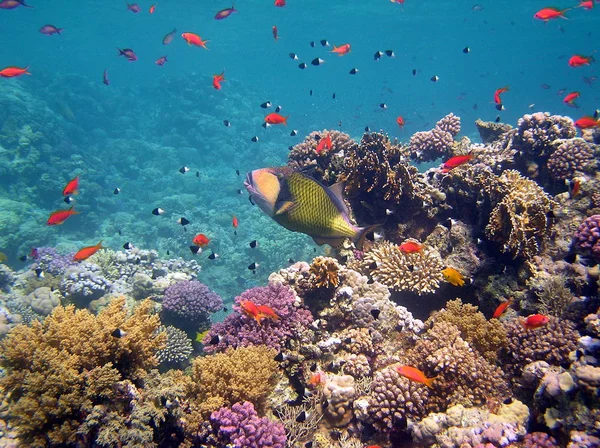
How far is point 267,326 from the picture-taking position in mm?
4984

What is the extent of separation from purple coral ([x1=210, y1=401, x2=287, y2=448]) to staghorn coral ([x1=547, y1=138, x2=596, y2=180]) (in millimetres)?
6767

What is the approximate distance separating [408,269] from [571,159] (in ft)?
13.0

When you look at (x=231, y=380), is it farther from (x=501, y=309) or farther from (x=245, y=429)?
(x=501, y=309)

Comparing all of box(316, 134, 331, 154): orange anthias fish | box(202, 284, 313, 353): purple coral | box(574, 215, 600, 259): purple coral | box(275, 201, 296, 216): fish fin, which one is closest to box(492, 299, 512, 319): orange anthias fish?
box(574, 215, 600, 259): purple coral

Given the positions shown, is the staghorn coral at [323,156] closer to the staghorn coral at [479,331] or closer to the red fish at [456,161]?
the red fish at [456,161]

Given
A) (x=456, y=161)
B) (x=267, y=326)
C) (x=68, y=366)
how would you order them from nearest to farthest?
(x=68, y=366)
(x=267, y=326)
(x=456, y=161)

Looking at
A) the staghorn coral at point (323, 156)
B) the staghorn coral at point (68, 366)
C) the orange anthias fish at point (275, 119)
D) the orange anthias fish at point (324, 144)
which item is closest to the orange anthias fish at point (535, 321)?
the staghorn coral at point (323, 156)

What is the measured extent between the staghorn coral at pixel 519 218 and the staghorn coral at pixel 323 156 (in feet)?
9.22

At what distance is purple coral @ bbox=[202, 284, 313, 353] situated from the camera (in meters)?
4.83

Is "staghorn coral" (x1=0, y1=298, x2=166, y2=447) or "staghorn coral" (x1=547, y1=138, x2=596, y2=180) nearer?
"staghorn coral" (x1=0, y1=298, x2=166, y2=447)

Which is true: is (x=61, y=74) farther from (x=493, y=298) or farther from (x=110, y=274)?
(x=493, y=298)

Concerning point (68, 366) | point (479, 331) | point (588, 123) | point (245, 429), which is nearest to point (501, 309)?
point (479, 331)

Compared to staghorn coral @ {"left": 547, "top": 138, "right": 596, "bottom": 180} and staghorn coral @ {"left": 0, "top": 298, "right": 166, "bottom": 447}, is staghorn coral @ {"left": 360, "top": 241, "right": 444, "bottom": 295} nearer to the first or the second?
staghorn coral @ {"left": 547, "top": 138, "right": 596, "bottom": 180}

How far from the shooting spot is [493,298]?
5.27 meters
